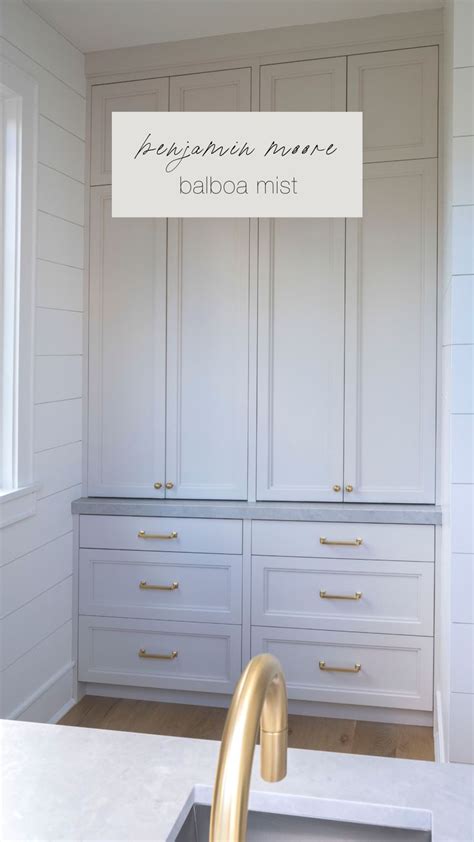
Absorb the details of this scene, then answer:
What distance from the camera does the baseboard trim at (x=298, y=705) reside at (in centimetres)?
285

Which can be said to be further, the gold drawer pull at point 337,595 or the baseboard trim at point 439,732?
the gold drawer pull at point 337,595

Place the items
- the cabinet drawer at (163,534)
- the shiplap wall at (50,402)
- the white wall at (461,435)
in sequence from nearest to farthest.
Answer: the white wall at (461,435), the shiplap wall at (50,402), the cabinet drawer at (163,534)

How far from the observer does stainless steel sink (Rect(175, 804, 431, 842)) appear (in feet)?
2.71

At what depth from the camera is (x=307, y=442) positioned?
2.98 meters

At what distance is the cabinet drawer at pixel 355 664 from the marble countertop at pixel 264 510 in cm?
45

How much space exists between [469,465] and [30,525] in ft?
5.08

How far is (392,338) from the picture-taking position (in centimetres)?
290

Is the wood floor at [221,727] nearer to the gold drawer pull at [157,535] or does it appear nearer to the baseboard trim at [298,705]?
the baseboard trim at [298,705]

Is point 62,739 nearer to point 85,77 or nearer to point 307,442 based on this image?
point 307,442

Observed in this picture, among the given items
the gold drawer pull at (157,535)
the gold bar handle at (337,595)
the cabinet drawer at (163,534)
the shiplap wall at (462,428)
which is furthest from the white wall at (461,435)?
the gold drawer pull at (157,535)

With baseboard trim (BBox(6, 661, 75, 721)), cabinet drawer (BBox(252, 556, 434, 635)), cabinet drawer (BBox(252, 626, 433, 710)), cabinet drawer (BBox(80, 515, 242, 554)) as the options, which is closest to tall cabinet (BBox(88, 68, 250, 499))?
cabinet drawer (BBox(80, 515, 242, 554))

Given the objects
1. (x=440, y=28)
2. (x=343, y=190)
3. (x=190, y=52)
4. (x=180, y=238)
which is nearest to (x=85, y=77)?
(x=190, y=52)

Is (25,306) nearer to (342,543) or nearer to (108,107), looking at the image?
(108,107)

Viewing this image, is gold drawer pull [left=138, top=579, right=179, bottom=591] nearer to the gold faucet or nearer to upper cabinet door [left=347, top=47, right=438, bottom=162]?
upper cabinet door [left=347, top=47, right=438, bottom=162]
